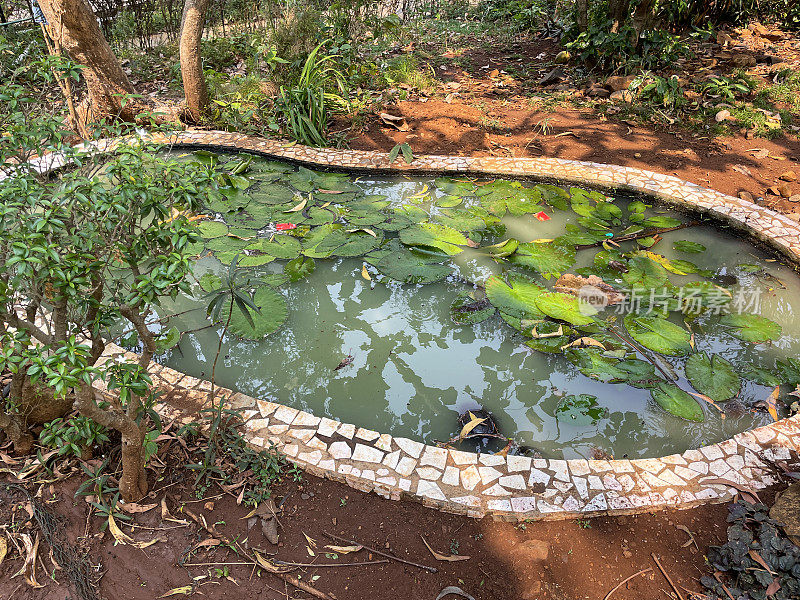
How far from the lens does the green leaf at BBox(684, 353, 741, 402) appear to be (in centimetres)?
285

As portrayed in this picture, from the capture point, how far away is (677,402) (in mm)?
2801

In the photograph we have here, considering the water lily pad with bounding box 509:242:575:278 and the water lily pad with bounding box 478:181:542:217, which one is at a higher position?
the water lily pad with bounding box 478:181:542:217

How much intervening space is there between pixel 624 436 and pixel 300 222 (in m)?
2.73

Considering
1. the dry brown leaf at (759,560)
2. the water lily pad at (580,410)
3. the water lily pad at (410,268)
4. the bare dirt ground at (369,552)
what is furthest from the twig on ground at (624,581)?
the water lily pad at (410,268)

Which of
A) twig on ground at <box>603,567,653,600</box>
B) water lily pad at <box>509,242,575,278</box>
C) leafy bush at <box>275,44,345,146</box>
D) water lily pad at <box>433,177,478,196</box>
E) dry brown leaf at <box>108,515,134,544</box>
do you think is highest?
leafy bush at <box>275,44,345,146</box>

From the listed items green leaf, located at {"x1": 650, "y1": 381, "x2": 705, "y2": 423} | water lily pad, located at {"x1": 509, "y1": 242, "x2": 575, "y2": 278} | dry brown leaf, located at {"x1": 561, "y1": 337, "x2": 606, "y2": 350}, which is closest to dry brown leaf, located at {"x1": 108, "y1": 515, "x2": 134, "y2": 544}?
dry brown leaf, located at {"x1": 561, "y1": 337, "x2": 606, "y2": 350}

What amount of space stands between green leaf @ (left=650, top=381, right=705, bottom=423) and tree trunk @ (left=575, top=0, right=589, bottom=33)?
5.44m

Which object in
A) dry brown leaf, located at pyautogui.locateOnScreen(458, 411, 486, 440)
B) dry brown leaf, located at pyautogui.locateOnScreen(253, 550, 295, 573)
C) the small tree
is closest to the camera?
the small tree

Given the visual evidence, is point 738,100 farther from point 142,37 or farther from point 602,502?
point 142,37

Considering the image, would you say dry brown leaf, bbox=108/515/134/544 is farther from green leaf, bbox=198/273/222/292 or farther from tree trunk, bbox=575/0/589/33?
tree trunk, bbox=575/0/589/33

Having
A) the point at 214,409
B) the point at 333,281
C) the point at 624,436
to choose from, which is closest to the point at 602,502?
the point at 624,436

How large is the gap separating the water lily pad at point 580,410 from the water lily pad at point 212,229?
A: 2.70 metres

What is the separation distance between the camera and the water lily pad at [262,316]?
10.4ft

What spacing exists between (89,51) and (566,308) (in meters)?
4.89
